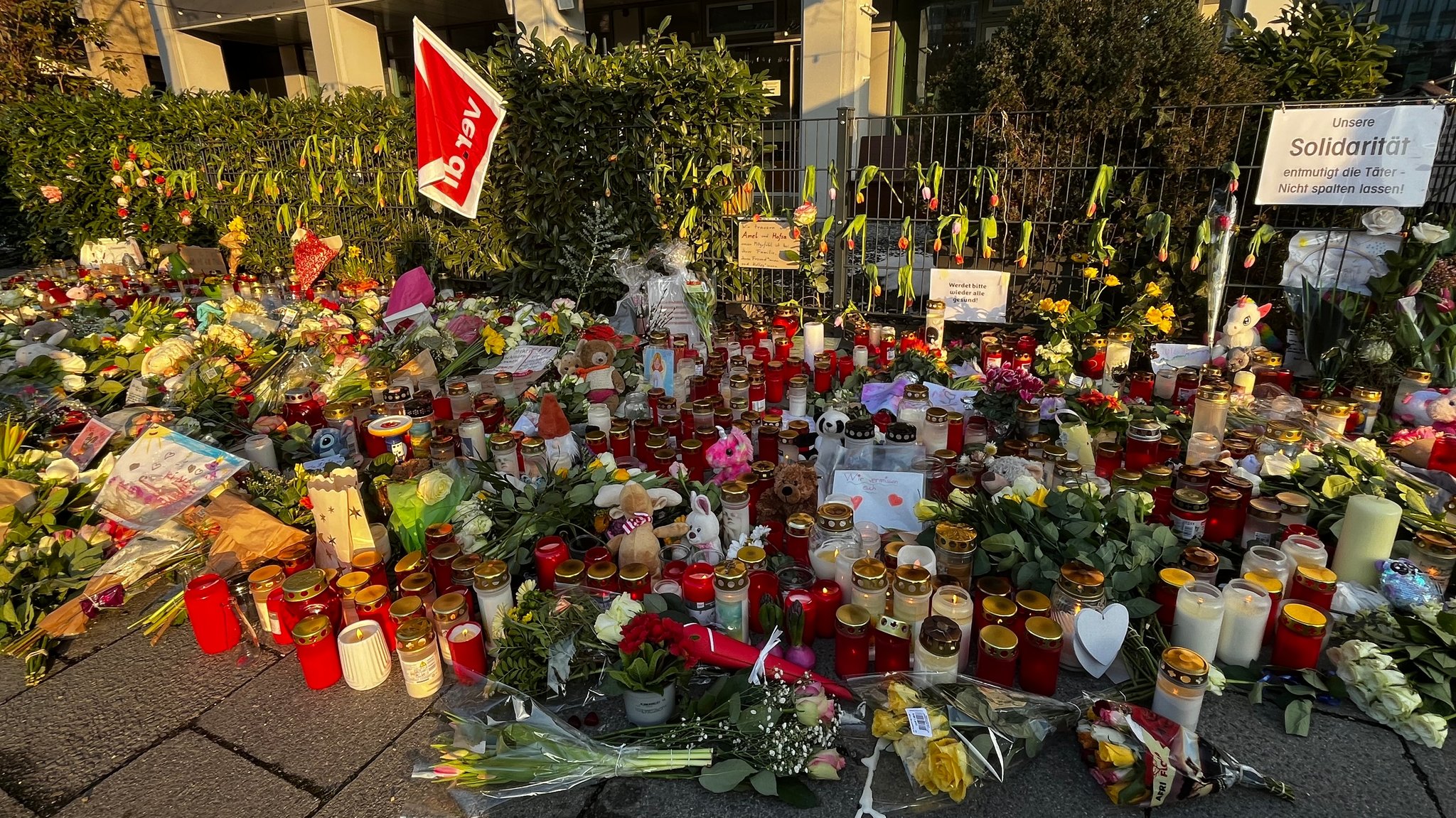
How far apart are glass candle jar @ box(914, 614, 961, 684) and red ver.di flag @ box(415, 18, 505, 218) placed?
4885 mm

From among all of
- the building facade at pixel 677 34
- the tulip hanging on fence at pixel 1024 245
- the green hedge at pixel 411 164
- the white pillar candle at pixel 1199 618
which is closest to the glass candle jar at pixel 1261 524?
the white pillar candle at pixel 1199 618

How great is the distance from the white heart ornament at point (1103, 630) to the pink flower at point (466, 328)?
4.16 metres

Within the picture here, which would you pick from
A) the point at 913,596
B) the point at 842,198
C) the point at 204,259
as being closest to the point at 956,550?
the point at 913,596

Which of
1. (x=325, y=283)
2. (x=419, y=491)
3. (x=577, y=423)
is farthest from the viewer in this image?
(x=325, y=283)

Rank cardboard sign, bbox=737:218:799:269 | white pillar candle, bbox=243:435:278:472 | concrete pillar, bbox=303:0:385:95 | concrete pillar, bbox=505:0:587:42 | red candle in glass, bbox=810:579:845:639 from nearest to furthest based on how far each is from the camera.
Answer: red candle in glass, bbox=810:579:845:639 < white pillar candle, bbox=243:435:278:472 < cardboard sign, bbox=737:218:799:269 < concrete pillar, bbox=505:0:587:42 < concrete pillar, bbox=303:0:385:95

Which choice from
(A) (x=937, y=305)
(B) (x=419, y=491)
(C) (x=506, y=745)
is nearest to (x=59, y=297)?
(B) (x=419, y=491)

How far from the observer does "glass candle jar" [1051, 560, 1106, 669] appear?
1928 millimetres

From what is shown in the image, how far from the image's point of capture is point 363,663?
6.77 feet

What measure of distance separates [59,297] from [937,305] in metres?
7.15

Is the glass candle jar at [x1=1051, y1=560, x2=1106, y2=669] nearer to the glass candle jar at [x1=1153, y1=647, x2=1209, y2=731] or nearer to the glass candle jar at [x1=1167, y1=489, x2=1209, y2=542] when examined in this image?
the glass candle jar at [x1=1153, y1=647, x2=1209, y2=731]

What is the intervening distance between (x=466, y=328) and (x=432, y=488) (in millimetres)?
2761

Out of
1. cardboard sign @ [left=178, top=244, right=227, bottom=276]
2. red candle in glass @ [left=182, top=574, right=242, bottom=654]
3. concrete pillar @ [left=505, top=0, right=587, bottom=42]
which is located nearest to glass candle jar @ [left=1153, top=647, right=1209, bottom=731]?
red candle in glass @ [left=182, top=574, right=242, bottom=654]

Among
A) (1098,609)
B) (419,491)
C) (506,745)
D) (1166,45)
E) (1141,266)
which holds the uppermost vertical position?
(1166,45)

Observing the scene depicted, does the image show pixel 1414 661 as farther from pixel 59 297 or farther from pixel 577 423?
pixel 59 297
